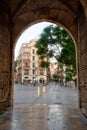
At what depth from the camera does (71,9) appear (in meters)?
10.3

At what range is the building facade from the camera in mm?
85250

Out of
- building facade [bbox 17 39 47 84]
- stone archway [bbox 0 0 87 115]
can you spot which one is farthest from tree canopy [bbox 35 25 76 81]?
building facade [bbox 17 39 47 84]

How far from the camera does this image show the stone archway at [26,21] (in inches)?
360

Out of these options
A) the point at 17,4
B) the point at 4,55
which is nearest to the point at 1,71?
the point at 4,55

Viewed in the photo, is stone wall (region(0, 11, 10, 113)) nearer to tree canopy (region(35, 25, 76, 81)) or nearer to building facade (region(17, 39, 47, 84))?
tree canopy (region(35, 25, 76, 81))

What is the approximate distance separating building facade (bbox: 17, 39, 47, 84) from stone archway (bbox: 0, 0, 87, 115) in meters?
73.0

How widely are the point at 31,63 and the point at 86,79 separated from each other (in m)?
80.2

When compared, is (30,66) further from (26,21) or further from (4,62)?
(4,62)

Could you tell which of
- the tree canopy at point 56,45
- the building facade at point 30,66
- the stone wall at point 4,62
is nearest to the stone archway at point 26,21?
the stone wall at point 4,62

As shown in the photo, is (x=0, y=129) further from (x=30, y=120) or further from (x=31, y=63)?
(x=31, y=63)

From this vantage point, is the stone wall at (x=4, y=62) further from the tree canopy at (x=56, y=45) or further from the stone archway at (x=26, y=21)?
the tree canopy at (x=56, y=45)

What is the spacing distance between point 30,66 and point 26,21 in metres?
76.4

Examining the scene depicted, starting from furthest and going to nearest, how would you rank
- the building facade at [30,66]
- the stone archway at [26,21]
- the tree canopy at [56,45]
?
the building facade at [30,66]
the tree canopy at [56,45]
the stone archway at [26,21]

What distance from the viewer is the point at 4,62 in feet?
30.7
